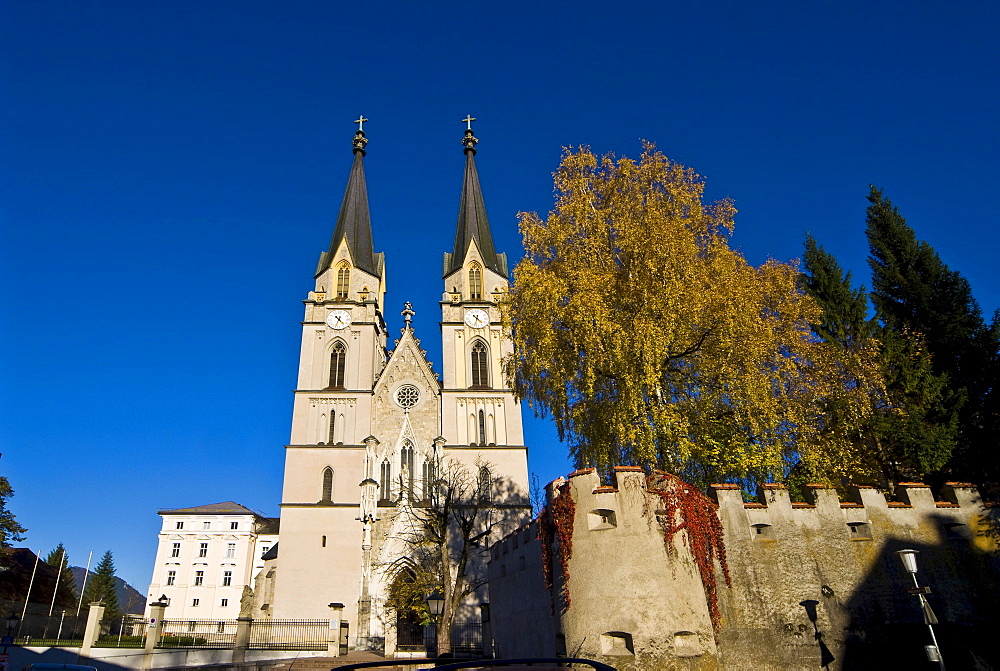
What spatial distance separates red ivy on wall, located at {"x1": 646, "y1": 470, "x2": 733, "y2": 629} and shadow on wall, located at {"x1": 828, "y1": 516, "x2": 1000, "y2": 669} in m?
2.20

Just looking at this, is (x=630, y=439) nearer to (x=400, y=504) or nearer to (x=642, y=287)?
(x=642, y=287)

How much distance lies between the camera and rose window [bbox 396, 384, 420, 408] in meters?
38.5

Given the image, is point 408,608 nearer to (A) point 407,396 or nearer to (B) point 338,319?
(A) point 407,396

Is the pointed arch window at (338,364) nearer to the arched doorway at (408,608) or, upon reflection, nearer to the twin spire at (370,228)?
the twin spire at (370,228)

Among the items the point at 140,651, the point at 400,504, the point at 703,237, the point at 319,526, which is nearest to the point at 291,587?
the point at 319,526

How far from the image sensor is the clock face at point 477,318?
40.0m

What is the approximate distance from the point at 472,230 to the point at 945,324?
28188 mm

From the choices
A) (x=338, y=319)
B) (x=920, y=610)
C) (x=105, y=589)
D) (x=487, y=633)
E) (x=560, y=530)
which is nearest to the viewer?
(x=560, y=530)

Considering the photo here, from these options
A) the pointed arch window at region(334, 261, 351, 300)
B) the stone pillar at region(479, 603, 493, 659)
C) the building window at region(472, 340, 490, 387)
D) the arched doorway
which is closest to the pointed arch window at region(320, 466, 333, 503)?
the arched doorway

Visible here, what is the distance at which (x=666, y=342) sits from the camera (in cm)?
1531

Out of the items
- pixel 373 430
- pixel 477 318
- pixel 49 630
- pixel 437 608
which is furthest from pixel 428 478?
pixel 49 630

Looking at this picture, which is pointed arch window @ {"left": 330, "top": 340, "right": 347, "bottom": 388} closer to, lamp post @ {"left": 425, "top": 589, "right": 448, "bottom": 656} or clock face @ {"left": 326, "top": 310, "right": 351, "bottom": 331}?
clock face @ {"left": 326, "top": 310, "right": 351, "bottom": 331}

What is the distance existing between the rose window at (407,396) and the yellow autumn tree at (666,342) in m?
20.5

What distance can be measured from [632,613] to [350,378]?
28.5m
